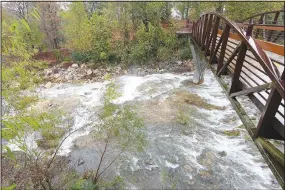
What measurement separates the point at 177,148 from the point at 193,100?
5027 millimetres

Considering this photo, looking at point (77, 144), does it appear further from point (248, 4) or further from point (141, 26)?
point (248, 4)

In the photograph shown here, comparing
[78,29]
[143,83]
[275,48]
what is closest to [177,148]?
[275,48]

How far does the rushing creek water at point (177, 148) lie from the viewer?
7660 millimetres

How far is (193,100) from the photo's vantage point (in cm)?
1352

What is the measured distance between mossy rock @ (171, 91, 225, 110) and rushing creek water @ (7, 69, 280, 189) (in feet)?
1.12

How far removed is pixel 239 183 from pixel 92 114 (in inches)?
312

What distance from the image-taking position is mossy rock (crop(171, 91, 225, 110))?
1286 cm

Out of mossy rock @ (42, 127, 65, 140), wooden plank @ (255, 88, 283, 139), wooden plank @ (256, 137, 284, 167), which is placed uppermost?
wooden plank @ (255, 88, 283, 139)

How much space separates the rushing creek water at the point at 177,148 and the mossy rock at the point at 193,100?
341mm

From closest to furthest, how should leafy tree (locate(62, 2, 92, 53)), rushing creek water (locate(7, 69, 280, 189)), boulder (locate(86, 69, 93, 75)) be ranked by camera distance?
rushing creek water (locate(7, 69, 280, 189)) → boulder (locate(86, 69, 93, 75)) → leafy tree (locate(62, 2, 92, 53))

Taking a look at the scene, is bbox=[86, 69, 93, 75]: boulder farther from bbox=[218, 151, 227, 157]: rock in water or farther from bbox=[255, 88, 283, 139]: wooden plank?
bbox=[255, 88, 283, 139]: wooden plank

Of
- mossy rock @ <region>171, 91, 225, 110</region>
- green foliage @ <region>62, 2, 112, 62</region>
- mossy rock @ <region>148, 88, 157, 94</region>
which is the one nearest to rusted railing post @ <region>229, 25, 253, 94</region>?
mossy rock @ <region>171, 91, 225, 110</region>

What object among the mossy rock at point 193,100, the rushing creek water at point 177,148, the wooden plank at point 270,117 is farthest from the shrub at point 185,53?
the wooden plank at point 270,117

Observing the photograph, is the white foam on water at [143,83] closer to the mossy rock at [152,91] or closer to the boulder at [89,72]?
the mossy rock at [152,91]
